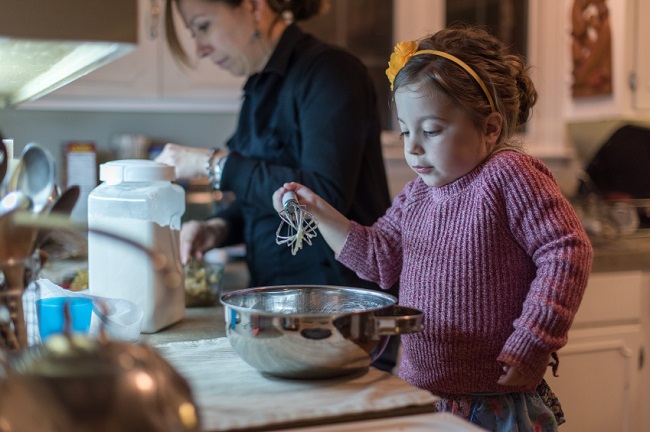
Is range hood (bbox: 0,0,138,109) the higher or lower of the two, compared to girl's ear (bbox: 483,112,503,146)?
higher

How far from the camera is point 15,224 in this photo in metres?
0.69

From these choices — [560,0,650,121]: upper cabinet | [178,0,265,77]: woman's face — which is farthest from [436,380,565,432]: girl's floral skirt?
[560,0,650,121]: upper cabinet

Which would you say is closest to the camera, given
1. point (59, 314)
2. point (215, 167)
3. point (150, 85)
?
point (59, 314)

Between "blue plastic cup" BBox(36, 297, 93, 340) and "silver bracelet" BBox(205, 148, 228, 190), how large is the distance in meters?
0.55

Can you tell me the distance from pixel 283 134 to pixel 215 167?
152 millimetres

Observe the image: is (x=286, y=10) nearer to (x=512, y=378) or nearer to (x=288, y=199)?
(x=288, y=199)

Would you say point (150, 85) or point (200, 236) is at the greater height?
point (150, 85)

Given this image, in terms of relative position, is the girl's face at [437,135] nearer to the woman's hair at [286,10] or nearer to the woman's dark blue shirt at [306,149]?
the woman's dark blue shirt at [306,149]

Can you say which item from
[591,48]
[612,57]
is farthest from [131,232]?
[591,48]

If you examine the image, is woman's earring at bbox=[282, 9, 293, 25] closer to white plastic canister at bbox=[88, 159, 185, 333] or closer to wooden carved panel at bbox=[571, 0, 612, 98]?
white plastic canister at bbox=[88, 159, 185, 333]

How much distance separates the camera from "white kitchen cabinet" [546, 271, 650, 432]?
87.2 inches

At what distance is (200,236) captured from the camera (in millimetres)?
1737

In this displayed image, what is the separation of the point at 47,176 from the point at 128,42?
51 cm

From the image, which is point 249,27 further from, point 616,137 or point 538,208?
point 616,137
